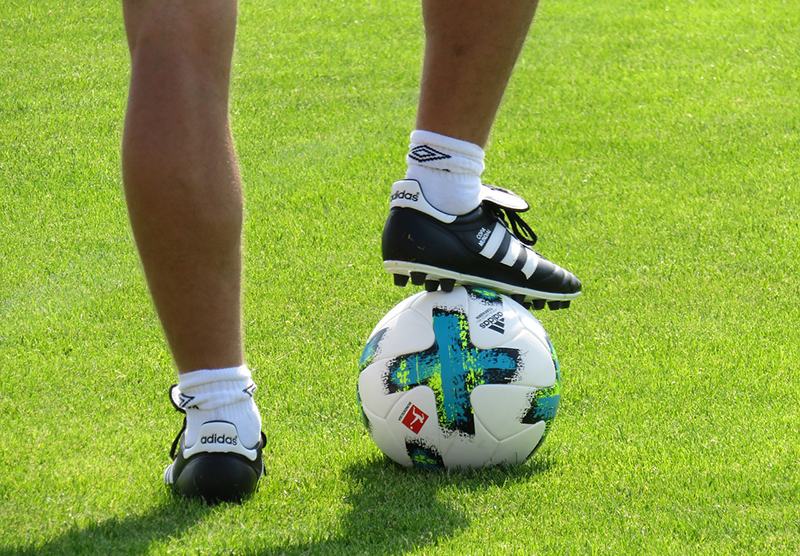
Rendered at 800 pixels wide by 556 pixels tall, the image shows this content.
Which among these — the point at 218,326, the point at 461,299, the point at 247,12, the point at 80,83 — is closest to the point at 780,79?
the point at 247,12

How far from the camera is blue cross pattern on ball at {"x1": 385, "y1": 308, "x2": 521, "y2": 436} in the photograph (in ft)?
8.59

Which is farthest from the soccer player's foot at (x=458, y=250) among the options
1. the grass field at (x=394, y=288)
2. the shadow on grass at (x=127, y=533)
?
the shadow on grass at (x=127, y=533)

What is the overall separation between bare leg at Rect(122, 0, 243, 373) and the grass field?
495 millimetres

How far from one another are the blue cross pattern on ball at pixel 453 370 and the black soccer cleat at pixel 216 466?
19.5 inches

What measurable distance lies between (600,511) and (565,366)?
49.8 inches

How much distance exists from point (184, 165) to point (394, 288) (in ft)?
7.67

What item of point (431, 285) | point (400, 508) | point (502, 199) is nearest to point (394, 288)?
point (502, 199)

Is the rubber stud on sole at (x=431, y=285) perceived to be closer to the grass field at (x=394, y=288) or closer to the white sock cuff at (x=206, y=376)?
the grass field at (x=394, y=288)

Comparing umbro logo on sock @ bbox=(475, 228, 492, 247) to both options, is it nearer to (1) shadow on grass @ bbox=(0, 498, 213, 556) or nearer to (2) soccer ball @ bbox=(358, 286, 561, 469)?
(2) soccer ball @ bbox=(358, 286, 561, 469)

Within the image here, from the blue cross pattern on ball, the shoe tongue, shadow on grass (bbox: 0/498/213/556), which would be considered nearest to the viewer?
shadow on grass (bbox: 0/498/213/556)

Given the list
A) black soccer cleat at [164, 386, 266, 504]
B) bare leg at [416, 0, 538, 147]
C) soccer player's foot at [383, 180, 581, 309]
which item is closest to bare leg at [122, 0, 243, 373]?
black soccer cleat at [164, 386, 266, 504]

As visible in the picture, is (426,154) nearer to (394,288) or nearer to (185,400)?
(185,400)

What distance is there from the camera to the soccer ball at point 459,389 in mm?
2623

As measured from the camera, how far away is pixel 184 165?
217cm
